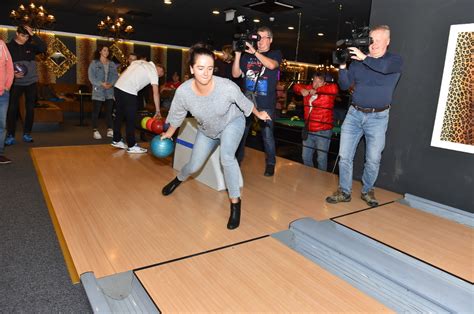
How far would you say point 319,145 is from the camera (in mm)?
3662

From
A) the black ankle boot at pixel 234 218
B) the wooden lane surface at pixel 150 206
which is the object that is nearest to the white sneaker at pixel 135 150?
the wooden lane surface at pixel 150 206

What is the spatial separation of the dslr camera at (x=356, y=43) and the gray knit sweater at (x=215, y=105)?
0.71 meters

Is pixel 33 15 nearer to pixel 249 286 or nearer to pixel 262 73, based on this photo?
pixel 262 73

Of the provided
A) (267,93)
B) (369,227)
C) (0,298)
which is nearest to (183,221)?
(0,298)

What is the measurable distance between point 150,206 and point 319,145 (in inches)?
75.5

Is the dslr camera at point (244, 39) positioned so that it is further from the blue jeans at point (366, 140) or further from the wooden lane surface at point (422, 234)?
the wooden lane surface at point (422, 234)

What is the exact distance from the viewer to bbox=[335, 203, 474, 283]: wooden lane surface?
191 centimetres

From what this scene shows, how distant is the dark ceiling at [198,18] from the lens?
22.8 feet

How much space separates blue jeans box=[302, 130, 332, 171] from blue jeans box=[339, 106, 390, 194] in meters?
0.95

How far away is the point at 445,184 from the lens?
266cm

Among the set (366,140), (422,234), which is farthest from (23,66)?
(422,234)

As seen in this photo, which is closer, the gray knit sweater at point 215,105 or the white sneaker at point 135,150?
the gray knit sweater at point 215,105

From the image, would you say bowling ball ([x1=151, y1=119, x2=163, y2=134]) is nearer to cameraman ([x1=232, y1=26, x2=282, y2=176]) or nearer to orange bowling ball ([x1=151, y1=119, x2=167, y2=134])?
orange bowling ball ([x1=151, y1=119, x2=167, y2=134])

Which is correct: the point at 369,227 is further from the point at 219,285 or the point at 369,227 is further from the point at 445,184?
the point at 219,285
